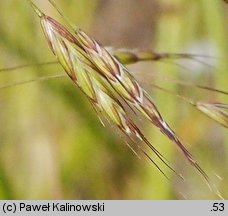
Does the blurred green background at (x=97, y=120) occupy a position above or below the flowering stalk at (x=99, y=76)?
above

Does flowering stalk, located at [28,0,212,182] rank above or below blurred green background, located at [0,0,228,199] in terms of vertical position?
below

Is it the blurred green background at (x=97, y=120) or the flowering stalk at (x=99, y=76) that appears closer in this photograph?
the flowering stalk at (x=99, y=76)

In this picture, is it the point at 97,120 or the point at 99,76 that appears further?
the point at 97,120

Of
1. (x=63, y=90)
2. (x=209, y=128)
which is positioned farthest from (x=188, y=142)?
(x=63, y=90)

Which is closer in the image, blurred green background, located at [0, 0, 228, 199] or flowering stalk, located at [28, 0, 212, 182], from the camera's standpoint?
flowering stalk, located at [28, 0, 212, 182]

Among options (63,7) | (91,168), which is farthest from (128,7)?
(91,168)
